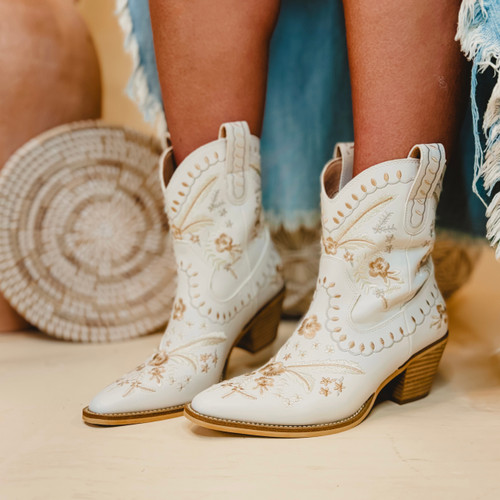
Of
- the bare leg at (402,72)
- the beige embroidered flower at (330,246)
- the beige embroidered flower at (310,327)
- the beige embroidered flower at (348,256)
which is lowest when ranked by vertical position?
the beige embroidered flower at (310,327)

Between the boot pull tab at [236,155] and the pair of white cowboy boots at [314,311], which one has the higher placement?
the boot pull tab at [236,155]

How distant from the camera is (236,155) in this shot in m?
0.68

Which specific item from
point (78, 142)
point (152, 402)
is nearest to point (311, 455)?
point (152, 402)

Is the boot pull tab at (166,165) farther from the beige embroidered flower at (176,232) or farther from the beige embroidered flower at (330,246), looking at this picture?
the beige embroidered flower at (330,246)

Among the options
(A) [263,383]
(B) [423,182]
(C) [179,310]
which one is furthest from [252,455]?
(B) [423,182]

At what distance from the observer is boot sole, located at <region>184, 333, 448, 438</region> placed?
0.55m

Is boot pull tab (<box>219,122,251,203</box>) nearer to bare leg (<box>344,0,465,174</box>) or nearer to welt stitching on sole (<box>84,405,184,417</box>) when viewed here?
bare leg (<box>344,0,465,174</box>)

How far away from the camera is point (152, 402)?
0.60m

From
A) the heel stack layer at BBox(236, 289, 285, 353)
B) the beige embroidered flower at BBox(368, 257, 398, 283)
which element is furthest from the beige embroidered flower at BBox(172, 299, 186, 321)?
the beige embroidered flower at BBox(368, 257, 398, 283)

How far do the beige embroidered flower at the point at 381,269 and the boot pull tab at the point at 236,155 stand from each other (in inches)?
7.3

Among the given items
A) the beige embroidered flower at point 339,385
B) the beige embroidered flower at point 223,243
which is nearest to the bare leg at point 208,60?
the beige embroidered flower at point 223,243

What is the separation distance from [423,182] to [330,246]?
0.11 meters

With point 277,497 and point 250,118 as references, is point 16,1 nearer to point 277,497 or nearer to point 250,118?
point 250,118

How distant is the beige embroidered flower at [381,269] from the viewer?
61 cm
